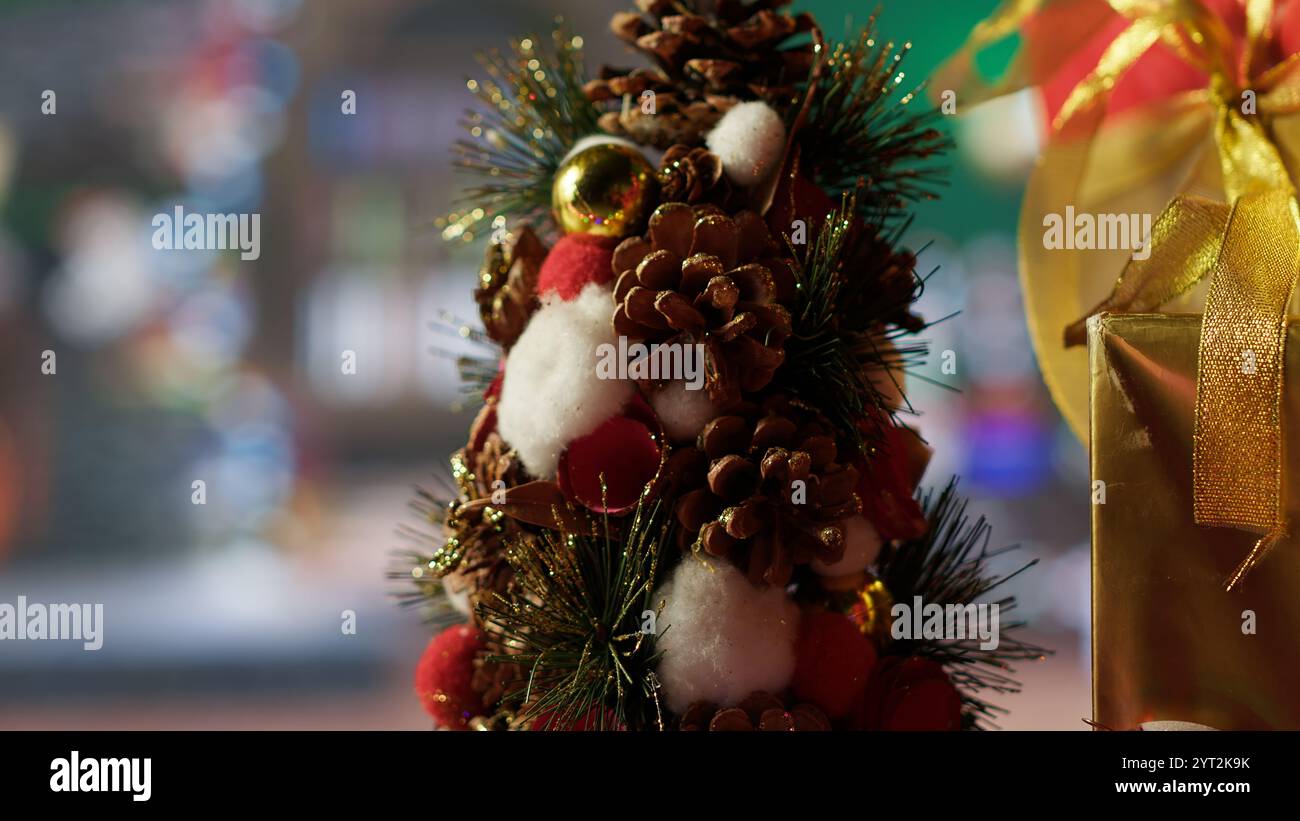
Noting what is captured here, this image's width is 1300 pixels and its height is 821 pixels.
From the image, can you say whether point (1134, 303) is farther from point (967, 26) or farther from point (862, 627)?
point (967, 26)

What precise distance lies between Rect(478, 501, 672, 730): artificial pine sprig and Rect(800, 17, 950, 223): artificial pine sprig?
0.65 feet

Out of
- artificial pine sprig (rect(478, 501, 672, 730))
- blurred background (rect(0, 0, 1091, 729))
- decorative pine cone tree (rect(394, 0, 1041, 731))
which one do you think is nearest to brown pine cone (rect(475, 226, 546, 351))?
decorative pine cone tree (rect(394, 0, 1041, 731))

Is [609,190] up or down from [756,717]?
up

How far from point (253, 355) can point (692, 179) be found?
2514 mm

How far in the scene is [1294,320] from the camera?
0.44 m

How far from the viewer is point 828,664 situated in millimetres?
485

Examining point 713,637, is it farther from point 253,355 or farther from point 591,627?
point 253,355

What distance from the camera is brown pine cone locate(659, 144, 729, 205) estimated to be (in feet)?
1.64

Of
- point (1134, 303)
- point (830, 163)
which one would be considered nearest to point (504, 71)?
point (830, 163)

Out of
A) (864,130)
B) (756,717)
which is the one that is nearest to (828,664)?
(756,717)

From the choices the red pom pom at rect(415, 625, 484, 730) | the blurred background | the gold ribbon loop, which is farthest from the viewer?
the blurred background

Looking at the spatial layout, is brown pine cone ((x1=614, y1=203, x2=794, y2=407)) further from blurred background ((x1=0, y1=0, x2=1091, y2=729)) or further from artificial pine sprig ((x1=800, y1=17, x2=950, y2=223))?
blurred background ((x1=0, y1=0, x2=1091, y2=729))

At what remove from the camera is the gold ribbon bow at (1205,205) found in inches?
17.1

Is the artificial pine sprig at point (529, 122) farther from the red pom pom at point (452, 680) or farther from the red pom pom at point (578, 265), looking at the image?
the red pom pom at point (452, 680)
